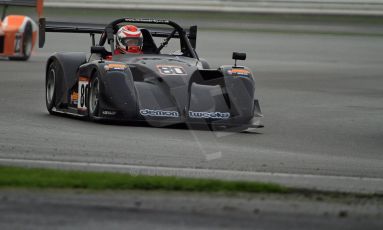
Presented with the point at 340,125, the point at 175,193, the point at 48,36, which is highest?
the point at 175,193

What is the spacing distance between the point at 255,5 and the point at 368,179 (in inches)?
1184

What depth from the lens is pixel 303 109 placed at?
15.4m

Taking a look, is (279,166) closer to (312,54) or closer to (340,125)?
(340,125)

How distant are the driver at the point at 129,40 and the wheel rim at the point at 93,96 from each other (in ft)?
4.31

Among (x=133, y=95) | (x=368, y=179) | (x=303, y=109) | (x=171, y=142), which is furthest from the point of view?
(x=303, y=109)

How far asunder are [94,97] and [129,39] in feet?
4.85

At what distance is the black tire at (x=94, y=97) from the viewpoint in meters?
12.0

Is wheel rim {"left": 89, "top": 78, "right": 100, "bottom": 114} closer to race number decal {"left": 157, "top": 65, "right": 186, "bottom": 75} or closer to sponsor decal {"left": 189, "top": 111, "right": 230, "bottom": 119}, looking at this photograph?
race number decal {"left": 157, "top": 65, "right": 186, "bottom": 75}

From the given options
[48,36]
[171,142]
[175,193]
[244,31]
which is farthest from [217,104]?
[244,31]

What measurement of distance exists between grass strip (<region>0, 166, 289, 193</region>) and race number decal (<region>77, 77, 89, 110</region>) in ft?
16.1

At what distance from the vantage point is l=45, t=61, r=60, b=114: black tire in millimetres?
13453

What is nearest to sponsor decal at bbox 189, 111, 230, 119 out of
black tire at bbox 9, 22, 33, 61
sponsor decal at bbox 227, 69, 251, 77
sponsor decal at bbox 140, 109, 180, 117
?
sponsor decal at bbox 140, 109, 180, 117

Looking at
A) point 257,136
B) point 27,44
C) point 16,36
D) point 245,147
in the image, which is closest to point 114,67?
point 257,136

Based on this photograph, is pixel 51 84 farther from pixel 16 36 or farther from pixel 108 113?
pixel 16 36
